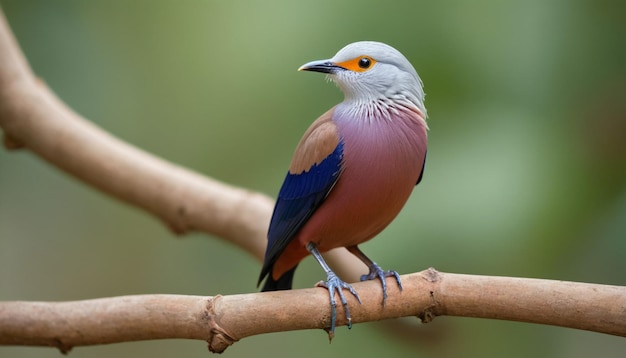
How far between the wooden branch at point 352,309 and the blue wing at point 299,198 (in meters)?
0.20

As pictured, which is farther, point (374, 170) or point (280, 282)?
point (280, 282)

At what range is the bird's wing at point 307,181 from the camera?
5.76 feet

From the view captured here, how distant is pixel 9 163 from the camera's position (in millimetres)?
4180

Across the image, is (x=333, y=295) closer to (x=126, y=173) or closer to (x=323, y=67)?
(x=323, y=67)

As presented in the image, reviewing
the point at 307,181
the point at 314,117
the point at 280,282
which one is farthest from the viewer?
the point at 314,117

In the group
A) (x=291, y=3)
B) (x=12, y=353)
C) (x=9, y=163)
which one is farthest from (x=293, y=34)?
(x=12, y=353)

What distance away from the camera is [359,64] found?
66.9 inches

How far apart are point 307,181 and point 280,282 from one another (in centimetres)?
45

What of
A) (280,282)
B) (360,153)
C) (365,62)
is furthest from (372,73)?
(280,282)

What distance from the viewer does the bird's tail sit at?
212 cm

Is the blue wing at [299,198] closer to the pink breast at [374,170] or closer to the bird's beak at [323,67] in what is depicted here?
the pink breast at [374,170]

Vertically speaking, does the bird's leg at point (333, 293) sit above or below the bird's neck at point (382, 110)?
below

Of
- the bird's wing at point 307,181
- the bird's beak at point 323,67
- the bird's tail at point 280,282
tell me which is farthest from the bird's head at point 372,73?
the bird's tail at point 280,282

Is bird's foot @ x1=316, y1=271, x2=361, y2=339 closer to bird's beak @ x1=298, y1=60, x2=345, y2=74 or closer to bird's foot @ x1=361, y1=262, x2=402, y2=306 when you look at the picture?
bird's foot @ x1=361, y1=262, x2=402, y2=306
